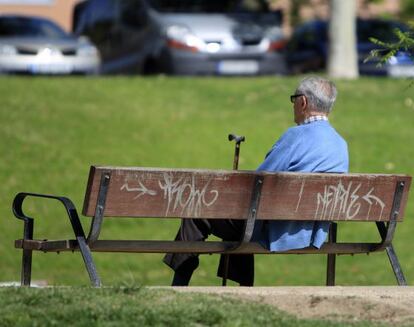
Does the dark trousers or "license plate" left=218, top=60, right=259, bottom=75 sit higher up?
"license plate" left=218, top=60, right=259, bottom=75

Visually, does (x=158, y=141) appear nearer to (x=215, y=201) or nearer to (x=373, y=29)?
(x=373, y=29)

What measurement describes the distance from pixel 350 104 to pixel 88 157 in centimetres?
437

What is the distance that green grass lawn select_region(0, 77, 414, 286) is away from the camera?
14.3 metres

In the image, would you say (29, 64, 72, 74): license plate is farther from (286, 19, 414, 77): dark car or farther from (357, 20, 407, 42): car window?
(357, 20, 407, 42): car window

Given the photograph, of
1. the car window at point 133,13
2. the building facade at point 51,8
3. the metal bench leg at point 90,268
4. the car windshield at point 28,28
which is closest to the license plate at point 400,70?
the car window at point 133,13

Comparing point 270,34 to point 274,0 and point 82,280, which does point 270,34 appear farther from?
point 82,280

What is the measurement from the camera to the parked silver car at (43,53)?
22.0 meters

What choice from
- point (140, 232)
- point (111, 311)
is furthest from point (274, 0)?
point (111, 311)

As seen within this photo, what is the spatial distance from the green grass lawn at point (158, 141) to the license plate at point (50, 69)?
4.87 feet

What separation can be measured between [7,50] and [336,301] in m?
15.8

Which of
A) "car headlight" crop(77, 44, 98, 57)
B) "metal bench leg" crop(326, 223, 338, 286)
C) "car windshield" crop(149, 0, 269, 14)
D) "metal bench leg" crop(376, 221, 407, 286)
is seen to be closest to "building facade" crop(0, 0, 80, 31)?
"car headlight" crop(77, 44, 98, 57)

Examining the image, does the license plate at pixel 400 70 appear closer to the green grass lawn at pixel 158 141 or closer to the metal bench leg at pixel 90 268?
the green grass lawn at pixel 158 141

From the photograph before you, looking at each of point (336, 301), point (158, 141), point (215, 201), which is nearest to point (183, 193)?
point (215, 201)

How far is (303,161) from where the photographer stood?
778cm
